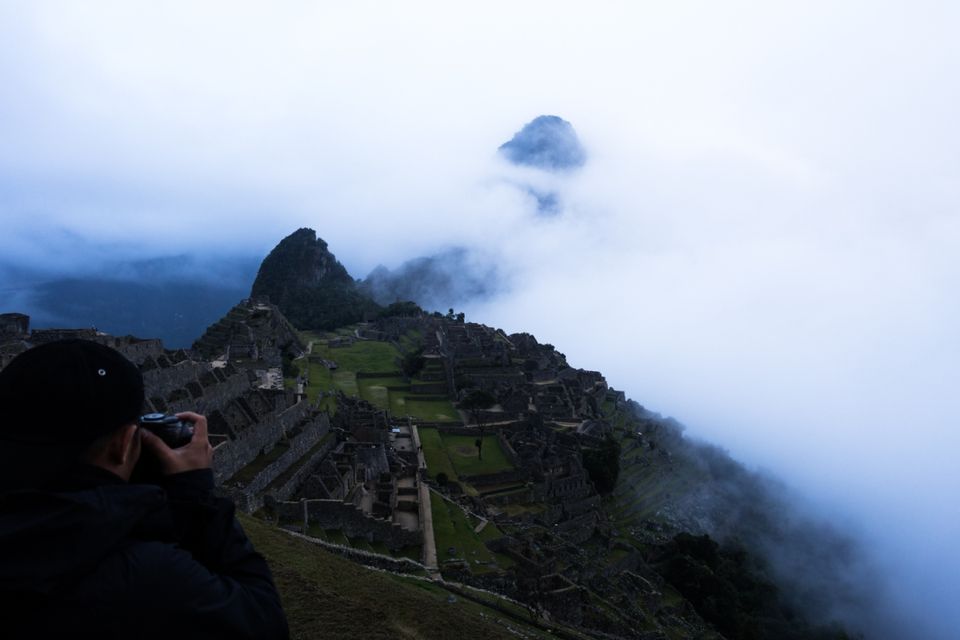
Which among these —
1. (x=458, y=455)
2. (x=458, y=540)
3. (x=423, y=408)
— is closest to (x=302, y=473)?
(x=458, y=540)

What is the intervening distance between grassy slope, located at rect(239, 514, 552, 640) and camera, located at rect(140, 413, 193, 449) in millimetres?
5498

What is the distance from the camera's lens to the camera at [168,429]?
2525 mm

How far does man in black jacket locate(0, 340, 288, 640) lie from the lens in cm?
186

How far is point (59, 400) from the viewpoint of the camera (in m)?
2.11

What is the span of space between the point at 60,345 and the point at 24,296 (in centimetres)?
4745

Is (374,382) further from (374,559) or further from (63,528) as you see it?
(63,528)

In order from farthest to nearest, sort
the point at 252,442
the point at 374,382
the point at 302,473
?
the point at 374,382 < the point at 302,473 < the point at 252,442

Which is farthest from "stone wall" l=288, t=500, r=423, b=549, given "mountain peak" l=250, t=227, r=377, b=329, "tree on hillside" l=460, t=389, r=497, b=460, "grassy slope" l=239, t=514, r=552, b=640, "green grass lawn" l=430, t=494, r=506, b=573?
"mountain peak" l=250, t=227, r=377, b=329

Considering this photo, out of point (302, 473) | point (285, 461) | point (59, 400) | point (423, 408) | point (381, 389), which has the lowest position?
point (302, 473)

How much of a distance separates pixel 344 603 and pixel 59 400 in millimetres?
6975

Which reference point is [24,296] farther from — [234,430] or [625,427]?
[625,427]

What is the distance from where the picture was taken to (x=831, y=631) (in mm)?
37750

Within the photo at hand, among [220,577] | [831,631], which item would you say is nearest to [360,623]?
[220,577]

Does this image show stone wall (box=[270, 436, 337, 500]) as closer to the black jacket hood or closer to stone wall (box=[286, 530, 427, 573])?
stone wall (box=[286, 530, 427, 573])
